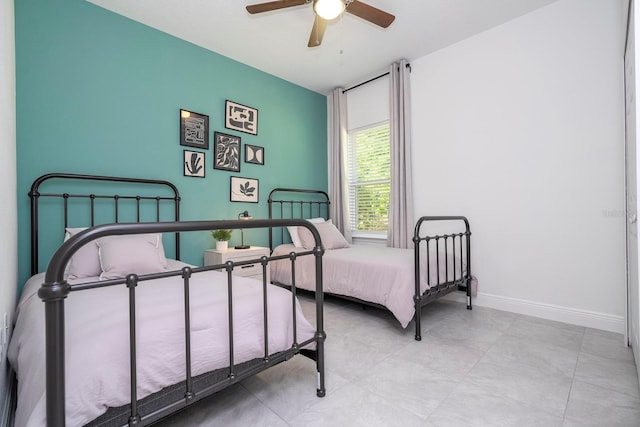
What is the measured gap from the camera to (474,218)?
9.68 feet

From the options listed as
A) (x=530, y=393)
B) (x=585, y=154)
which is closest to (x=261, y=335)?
(x=530, y=393)

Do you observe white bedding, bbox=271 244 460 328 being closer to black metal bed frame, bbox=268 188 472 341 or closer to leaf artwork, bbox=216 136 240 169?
black metal bed frame, bbox=268 188 472 341

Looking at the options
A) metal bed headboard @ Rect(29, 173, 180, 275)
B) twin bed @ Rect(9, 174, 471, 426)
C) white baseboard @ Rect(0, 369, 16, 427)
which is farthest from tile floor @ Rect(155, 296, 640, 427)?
metal bed headboard @ Rect(29, 173, 180, 275)

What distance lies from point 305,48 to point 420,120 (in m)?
1.47

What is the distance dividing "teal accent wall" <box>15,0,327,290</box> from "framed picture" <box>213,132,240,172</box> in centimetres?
6

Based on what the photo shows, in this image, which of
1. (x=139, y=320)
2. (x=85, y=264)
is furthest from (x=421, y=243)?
(x=85, y=264)

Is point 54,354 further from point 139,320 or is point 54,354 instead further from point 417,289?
point 417,289

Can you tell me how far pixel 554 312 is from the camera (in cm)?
248

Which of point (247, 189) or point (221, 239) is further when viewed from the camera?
point (247, 189)

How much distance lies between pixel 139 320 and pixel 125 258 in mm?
953

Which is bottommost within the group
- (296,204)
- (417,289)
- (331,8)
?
(417,289)

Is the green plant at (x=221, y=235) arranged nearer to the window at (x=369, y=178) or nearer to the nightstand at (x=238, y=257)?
the nightstand at (x=238, y=257)

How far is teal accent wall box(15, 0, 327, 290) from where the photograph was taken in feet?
6.97

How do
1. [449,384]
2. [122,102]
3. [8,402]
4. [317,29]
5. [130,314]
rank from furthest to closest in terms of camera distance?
[122,102]
[317,29]
[449,384]
[8,402]
[130,314]
